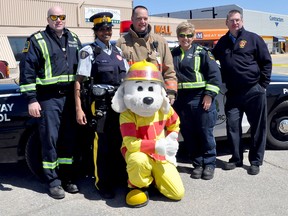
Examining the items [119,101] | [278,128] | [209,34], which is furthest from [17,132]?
[209,34]

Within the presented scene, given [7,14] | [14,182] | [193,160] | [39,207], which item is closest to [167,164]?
[193,160]

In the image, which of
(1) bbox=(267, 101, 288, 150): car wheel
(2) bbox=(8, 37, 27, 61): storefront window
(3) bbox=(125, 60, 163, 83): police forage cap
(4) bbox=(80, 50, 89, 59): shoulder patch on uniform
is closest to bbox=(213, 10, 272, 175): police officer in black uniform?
(1) bbox=(267, 101, 288, 150): car wheel

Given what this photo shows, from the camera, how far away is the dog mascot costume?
11.0 ft

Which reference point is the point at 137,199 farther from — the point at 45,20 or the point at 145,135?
the point at 45,20

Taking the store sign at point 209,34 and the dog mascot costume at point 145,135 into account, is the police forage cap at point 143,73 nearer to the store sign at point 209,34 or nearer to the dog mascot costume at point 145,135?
the dog mascot costume at point 145,135

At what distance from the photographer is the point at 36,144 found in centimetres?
391

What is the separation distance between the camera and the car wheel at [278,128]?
4875 mm

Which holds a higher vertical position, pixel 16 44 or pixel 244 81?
pixel 16 44

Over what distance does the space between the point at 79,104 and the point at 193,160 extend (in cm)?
155

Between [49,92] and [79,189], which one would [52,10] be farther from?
[79,189]

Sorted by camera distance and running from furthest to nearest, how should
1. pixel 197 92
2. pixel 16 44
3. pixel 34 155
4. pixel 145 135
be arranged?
pixel 16 44, pixel 197 92, pixel 34 155, pixel 145 135

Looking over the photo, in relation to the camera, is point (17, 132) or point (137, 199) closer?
point (137, 199)

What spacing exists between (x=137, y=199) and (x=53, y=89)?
1.32m

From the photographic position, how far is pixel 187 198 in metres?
3.57
